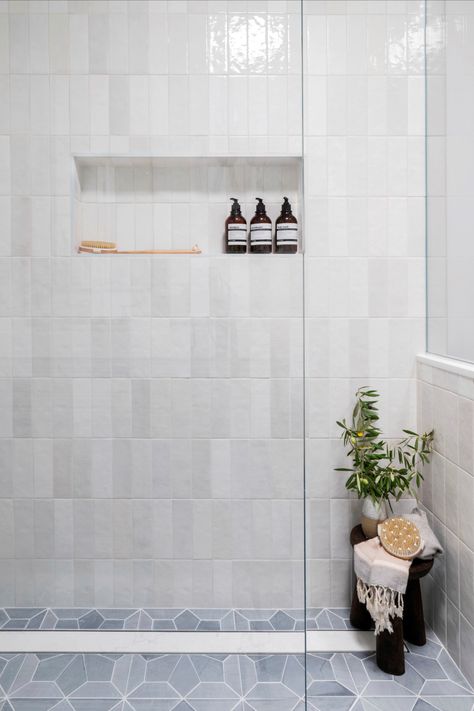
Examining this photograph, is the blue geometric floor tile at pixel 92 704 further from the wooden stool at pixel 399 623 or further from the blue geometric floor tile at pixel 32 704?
the wooden stool at pixel 399 623

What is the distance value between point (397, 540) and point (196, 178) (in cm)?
94

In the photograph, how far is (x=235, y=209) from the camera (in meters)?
1.13

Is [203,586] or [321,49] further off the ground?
[321,49]

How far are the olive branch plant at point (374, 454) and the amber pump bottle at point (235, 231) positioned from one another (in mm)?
471

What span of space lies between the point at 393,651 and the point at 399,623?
0.06 meters

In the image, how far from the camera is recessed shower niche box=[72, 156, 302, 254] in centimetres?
110

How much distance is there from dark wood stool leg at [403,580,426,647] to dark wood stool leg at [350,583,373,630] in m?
0.11

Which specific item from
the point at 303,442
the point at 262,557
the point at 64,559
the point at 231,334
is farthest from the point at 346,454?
the point at 64,559

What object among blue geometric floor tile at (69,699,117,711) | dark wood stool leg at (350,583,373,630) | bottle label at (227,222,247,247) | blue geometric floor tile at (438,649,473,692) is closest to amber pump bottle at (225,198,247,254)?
bottle label at (227,222,247,247)

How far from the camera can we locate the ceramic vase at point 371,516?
129 centimetres

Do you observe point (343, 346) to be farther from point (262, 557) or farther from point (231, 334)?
point (262, 557)

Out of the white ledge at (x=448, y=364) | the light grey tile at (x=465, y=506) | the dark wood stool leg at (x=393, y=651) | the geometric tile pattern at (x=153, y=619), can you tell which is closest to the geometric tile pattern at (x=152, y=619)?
the geometric tile pattern at (x=153, y=619)

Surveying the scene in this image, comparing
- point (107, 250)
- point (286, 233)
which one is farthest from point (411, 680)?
point (107, 250)

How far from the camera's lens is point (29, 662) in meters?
1.09
